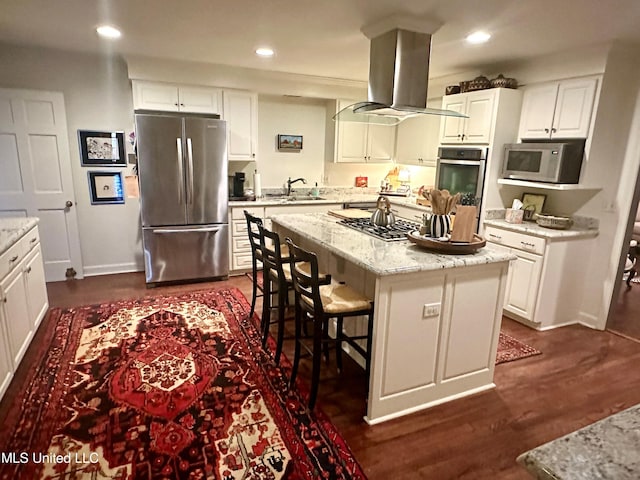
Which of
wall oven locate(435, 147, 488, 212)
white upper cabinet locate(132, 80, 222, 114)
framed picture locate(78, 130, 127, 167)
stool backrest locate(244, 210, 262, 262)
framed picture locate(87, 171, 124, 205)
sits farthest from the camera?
framed picture locate(87, 171, 124, 205)

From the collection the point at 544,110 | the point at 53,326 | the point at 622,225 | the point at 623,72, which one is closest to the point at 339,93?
the point at 544,110

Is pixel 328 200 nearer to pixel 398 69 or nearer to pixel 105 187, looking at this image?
pixel 398 69

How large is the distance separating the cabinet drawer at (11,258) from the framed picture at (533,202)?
4.34 metres

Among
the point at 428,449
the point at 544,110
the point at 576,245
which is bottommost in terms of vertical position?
the point at 428,449

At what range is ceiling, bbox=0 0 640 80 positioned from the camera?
2465 mm

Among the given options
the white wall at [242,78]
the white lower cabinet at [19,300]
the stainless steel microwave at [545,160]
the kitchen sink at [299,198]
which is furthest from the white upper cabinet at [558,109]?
the white lower cabinet at [19,300]

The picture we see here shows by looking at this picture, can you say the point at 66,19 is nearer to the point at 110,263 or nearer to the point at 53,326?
the point at 53,326

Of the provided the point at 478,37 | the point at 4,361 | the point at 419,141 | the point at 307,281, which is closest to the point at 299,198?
the point at 419,141

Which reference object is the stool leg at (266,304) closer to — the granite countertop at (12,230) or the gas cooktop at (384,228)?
the gas cooktop at (384,228)

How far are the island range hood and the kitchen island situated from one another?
1.09m

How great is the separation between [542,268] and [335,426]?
2.36 metres

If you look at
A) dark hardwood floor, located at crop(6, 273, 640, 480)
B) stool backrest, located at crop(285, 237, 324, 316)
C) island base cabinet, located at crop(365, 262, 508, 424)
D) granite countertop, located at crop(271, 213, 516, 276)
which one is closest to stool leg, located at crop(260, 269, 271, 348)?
dark hardwood floor, located at crop(6, 273, 640, 480)

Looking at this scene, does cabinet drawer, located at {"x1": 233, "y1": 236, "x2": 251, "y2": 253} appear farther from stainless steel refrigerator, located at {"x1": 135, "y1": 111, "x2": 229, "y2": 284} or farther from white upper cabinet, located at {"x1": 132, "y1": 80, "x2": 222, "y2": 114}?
white upper cabinet, located at {"x1": 132, "y1": 80, "x2": 222, "y2": 114}

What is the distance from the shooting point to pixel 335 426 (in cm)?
220
